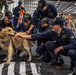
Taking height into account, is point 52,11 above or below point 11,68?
above

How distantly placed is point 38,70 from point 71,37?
843 millimetres

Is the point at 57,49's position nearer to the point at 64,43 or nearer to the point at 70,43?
the point at 64,43

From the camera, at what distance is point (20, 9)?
8312 millimetres

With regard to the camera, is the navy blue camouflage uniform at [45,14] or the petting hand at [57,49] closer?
the petting hand at [57,49]

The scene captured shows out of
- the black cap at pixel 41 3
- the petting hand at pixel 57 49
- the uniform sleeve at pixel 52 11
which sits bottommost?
the petting hand at pixel 57 49

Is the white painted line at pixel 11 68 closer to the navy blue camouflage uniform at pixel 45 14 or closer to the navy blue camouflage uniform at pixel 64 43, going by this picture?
the navy blue camouflage uniform at pixel 64 43

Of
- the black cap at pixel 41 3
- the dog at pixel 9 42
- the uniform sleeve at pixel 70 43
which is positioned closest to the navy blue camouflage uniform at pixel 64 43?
the uniform sleeve at pixel 70 43

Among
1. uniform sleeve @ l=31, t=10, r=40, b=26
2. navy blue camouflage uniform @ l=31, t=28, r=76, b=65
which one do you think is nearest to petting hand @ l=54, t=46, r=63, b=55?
navy blue camouflage uniform @ l=31, t=28, r=76, b=65

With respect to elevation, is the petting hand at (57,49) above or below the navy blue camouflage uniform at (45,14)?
below

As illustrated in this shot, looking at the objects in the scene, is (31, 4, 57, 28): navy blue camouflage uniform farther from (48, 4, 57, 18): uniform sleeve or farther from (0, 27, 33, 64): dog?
(0, 27, 33, 64): dog

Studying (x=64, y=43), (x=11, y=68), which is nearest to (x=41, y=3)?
(x=64, y=43)

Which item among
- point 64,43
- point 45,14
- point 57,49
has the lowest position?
point 57,49

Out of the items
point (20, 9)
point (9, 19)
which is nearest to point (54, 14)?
point (9, 19)

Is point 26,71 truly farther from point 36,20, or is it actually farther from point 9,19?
point 36,20
